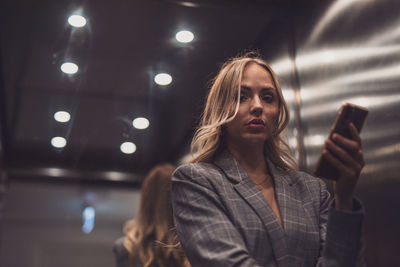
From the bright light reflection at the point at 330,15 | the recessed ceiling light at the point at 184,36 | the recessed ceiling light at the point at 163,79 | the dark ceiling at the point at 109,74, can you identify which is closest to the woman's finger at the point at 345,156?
the bright light reflection at the point at 330,15

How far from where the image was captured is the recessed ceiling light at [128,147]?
305 centimetres

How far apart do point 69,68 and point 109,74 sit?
8.6 inches

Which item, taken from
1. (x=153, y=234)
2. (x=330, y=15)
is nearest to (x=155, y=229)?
(x=153, y=234)

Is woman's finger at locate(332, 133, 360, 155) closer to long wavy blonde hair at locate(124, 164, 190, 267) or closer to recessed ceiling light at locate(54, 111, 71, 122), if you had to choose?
long wavy blonde hair at locate(124, 164, 190, 267)

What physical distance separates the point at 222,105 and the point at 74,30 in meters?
1.49

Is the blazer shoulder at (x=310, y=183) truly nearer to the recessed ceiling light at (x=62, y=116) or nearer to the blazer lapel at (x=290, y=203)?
the blazer lapel at (x=290, y=203)

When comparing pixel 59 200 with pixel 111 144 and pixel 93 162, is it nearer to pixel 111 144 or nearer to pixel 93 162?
pixel 93 162

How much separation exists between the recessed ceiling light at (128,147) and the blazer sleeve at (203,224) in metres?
1.77

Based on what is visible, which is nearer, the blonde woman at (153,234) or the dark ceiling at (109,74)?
the blonde woman at (153,234)

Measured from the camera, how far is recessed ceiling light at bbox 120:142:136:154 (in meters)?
3.05

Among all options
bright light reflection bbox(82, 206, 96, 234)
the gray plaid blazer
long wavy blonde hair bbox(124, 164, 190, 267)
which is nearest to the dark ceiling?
bright light reflection bbox(82, 206, 96, 234)

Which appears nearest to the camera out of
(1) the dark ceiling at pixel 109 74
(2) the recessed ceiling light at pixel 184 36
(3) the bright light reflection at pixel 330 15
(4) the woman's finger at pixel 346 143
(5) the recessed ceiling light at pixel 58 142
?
(4) the woman's finger at pixel 346 143

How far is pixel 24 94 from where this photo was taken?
9.71 feet

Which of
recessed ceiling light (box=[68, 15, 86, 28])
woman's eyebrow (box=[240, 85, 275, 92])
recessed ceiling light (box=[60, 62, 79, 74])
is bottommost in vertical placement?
woman's eyebrow (box=[240, 85, 275, 92])
